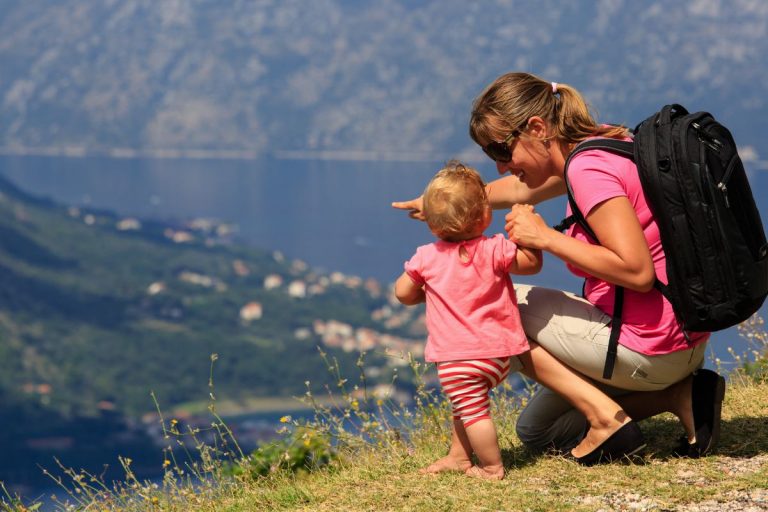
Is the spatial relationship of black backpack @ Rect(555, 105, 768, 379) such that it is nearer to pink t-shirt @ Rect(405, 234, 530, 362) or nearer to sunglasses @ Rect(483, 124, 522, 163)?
sunglasses @ Rect(483, 124, 522, 163)

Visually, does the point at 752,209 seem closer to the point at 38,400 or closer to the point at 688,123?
the point at 688,123

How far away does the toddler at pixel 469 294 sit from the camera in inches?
128

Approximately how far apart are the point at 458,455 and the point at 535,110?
4.50ft

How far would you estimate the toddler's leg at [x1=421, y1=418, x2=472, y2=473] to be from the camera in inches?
140

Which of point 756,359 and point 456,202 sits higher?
point 456,202

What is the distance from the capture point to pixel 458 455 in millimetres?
3580

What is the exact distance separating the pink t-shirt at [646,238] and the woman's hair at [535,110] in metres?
0.18

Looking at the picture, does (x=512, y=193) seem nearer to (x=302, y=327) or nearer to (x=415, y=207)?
(x=415, y=207)

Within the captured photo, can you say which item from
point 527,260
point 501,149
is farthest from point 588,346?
point 501,149

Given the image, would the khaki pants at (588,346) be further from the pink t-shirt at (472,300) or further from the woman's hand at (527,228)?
the woman's hand at (527,228)

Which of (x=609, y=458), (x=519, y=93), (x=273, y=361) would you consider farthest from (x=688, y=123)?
(x=273, y=361)

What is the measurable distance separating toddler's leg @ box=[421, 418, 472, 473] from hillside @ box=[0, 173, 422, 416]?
276ft

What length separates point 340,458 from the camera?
4.24 m

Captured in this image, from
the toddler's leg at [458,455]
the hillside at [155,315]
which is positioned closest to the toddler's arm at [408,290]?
the toddler's leg at [458,455]
